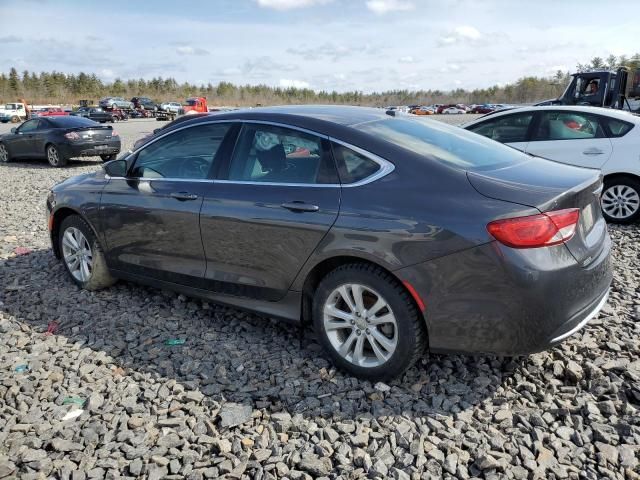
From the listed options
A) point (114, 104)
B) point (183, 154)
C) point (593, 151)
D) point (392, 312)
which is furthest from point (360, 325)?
point (114, 104)

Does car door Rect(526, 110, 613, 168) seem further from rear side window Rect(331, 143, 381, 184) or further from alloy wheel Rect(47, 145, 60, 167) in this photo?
alloy wheel Rect(47, 145, 60, 167)

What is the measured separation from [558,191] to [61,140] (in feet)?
46.2

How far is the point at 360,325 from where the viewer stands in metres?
3.15

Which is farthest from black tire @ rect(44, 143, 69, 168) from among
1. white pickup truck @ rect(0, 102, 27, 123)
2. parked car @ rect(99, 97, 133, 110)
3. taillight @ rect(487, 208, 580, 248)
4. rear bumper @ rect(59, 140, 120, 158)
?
parked car @ rect(99, 97, 133, 110)

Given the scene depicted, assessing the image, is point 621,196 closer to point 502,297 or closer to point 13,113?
point 502,297

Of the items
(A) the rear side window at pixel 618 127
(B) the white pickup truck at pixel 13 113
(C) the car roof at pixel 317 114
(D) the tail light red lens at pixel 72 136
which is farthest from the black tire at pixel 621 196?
(B) the white pickup truck at pixel 13 113

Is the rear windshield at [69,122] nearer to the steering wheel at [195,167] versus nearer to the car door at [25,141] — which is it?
the car door at [25,141]

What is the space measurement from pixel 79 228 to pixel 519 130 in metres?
5.86

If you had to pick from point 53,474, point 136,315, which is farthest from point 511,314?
point 136,315

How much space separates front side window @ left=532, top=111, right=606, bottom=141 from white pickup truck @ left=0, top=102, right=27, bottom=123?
46.9 meters

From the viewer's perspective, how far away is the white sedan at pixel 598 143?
21.9 ft

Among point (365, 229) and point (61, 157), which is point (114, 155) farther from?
point (365, 229)

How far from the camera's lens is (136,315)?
429 centimetres

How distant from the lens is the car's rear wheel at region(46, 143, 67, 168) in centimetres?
1407
